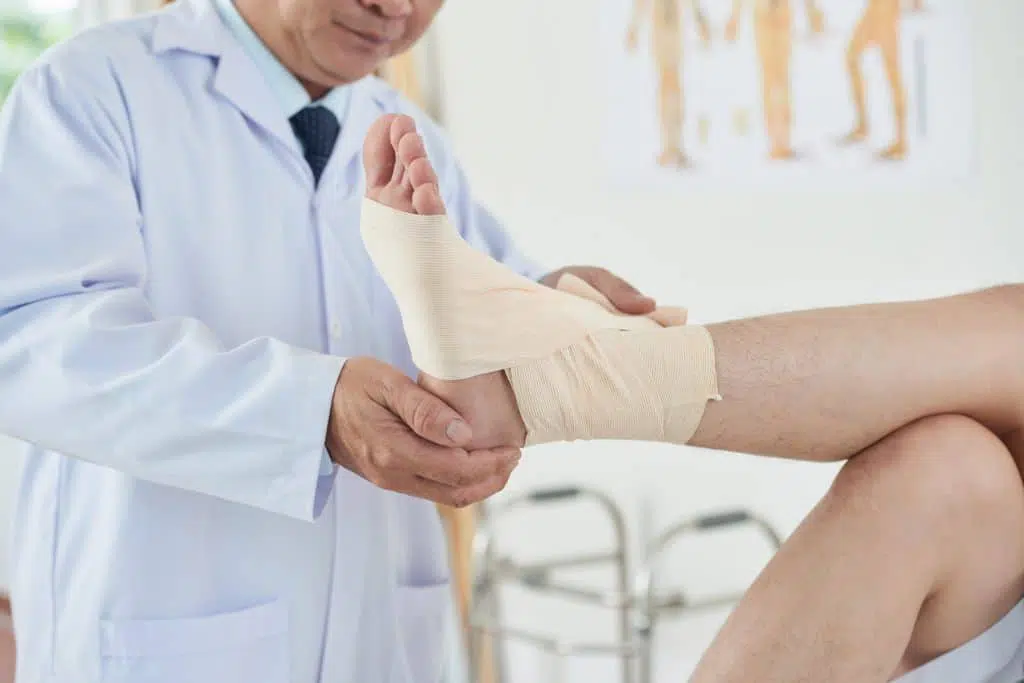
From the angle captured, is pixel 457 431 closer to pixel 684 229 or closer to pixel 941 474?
pixel 941 474

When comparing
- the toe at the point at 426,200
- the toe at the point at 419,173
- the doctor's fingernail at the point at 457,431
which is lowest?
the doctor's fingernail at the point at 457,431

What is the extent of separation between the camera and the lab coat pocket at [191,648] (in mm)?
1279

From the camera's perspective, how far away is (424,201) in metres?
1.06

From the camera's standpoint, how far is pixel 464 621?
288 centimetres

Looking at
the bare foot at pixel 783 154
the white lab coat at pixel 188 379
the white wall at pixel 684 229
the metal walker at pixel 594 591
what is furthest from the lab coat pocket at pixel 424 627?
the bare foot at pixel 783 154

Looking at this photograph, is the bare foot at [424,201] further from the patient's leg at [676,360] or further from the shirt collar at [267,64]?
the shirt collar at [267,64]

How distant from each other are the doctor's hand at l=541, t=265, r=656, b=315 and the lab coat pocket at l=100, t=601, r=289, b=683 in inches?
20.6

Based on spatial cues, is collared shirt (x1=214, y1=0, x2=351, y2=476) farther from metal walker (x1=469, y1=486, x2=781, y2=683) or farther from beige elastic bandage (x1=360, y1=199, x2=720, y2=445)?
metal walker (x1=469, y1=486, x2=781, y2=683)

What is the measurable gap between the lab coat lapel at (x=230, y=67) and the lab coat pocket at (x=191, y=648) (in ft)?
1.80

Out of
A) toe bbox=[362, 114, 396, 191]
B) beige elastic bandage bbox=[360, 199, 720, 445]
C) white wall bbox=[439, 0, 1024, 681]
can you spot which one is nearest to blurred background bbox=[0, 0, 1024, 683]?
white wall bbox=[439, 0, 1024, 681]

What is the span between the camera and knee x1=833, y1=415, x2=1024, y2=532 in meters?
1.15

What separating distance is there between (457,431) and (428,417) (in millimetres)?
32

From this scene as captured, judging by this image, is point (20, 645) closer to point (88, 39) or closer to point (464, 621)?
point (88, 39)

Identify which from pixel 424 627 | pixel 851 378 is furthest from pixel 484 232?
pixel 851 378
